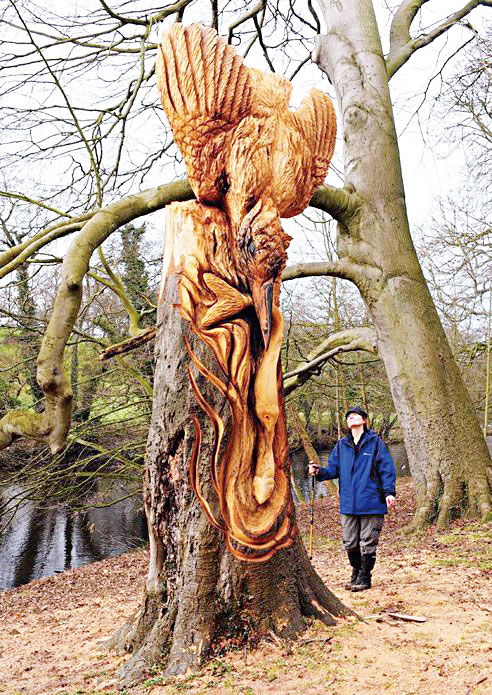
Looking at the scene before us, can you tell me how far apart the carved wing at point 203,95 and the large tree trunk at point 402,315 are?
435 cm

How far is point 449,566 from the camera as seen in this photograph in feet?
17.6

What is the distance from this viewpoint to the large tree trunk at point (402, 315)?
736 cm

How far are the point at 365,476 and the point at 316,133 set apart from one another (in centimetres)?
267

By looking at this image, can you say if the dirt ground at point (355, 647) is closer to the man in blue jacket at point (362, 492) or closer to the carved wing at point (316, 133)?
the man in blue jacket at point (362, 492)

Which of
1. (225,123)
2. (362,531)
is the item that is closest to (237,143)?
(225,123)

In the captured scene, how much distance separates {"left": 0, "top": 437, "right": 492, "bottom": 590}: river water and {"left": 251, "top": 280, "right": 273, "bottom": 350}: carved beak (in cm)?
824

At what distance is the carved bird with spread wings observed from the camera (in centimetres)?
364

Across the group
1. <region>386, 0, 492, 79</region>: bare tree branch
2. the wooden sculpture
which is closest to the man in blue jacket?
the wooden sculpture

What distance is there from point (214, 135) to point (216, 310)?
108 centimetres

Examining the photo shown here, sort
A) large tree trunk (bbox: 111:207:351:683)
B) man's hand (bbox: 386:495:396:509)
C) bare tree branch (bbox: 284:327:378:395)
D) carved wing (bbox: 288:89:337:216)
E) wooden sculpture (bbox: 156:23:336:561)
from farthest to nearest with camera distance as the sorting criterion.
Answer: bare tree branch (bbox: 284:327:378:395) < man's hand (bbox: 386:495:396:509) < carved wing (bbox: 288:89:337:216) < wooden sculpture (bbox: 156:23:336:561) < large tree trunk (bbox: 111:207:351:683)

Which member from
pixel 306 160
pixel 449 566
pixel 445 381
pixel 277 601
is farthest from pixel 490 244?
pixel 277 601

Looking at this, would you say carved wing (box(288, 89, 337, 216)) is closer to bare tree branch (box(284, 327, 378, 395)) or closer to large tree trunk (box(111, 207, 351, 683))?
large tree trunk (box(111, 207, 351, 683))

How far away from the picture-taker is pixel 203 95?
3.65 m

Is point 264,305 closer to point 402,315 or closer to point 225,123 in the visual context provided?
point 225,123
